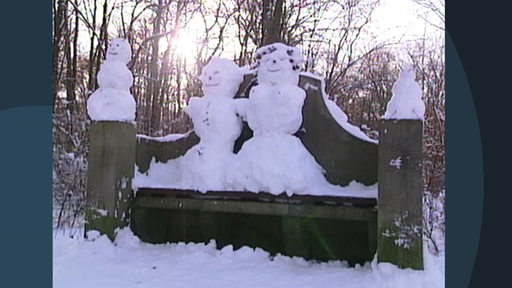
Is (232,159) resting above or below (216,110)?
below

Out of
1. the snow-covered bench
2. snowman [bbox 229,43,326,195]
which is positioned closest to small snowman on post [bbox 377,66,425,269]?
the snow-covered bench

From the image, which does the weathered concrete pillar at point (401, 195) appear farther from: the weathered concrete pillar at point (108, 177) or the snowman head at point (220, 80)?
the weathered concrete pillar at point (108, 177)

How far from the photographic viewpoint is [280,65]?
5.49 metres

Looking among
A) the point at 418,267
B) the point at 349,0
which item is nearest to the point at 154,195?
the point at 418,267

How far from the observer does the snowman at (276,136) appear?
519 centimetres

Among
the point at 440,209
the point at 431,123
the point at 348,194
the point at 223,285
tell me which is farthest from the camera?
the point at 431,123

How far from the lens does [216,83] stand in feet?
19.5

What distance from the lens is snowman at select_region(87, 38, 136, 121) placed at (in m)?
5.61

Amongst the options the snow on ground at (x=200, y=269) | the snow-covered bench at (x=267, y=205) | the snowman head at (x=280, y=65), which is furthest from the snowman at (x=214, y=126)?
the snow on ground at (x=200, y=269)

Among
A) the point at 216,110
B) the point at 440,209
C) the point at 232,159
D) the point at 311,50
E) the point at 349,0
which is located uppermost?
the point at 349,0

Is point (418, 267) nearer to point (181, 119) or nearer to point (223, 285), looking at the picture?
point (223, 285)

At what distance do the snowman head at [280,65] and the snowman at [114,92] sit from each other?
4.87ft

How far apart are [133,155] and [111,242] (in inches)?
37.3

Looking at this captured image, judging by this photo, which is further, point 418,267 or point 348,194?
point 348,194
